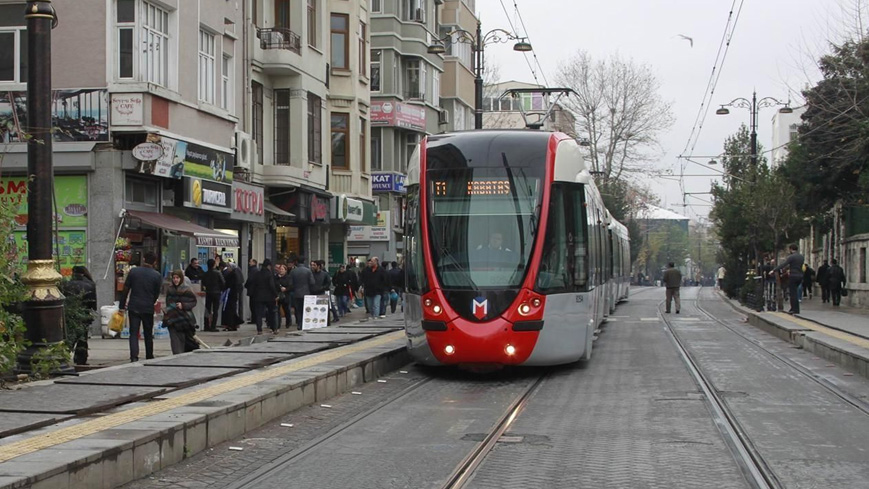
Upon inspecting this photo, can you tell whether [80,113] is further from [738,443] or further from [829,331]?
[738,443]

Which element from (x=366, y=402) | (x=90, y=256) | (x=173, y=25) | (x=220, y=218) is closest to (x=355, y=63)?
(x=220, y=218)

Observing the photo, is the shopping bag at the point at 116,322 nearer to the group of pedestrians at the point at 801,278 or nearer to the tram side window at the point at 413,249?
the tram side window at the point at 413,249

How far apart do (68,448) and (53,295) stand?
14.8 ft

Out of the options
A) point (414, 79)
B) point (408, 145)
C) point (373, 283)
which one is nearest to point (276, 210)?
point (373, 283)

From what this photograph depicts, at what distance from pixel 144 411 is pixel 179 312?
6712mm

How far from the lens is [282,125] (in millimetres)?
30672

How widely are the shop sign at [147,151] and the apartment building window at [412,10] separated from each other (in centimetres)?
2677

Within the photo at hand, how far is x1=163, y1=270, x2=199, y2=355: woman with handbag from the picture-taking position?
15.3 meters

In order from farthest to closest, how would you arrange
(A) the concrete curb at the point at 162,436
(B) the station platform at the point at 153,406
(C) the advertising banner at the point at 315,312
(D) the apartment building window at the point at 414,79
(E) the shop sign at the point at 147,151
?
(D) the apartment building window at the point at 414,79
(C) the advertising banner at the point at 315,312
(E) the shop sign at the point at 147,151
(B) the station platform at the point at 153,406
(A) the concrete curb at the point at 162,436

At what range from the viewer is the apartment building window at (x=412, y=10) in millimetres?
46178

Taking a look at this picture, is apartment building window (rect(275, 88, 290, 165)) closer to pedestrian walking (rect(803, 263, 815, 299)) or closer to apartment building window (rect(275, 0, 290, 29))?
apartment building window (rect(275, 0, 290, 29))

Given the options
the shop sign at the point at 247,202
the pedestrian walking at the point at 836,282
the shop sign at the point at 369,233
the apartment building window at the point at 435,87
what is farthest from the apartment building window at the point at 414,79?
the shop sign at the point at 247,202

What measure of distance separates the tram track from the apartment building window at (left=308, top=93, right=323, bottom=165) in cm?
1539

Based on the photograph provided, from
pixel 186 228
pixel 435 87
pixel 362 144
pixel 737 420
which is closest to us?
pixel 737 420
